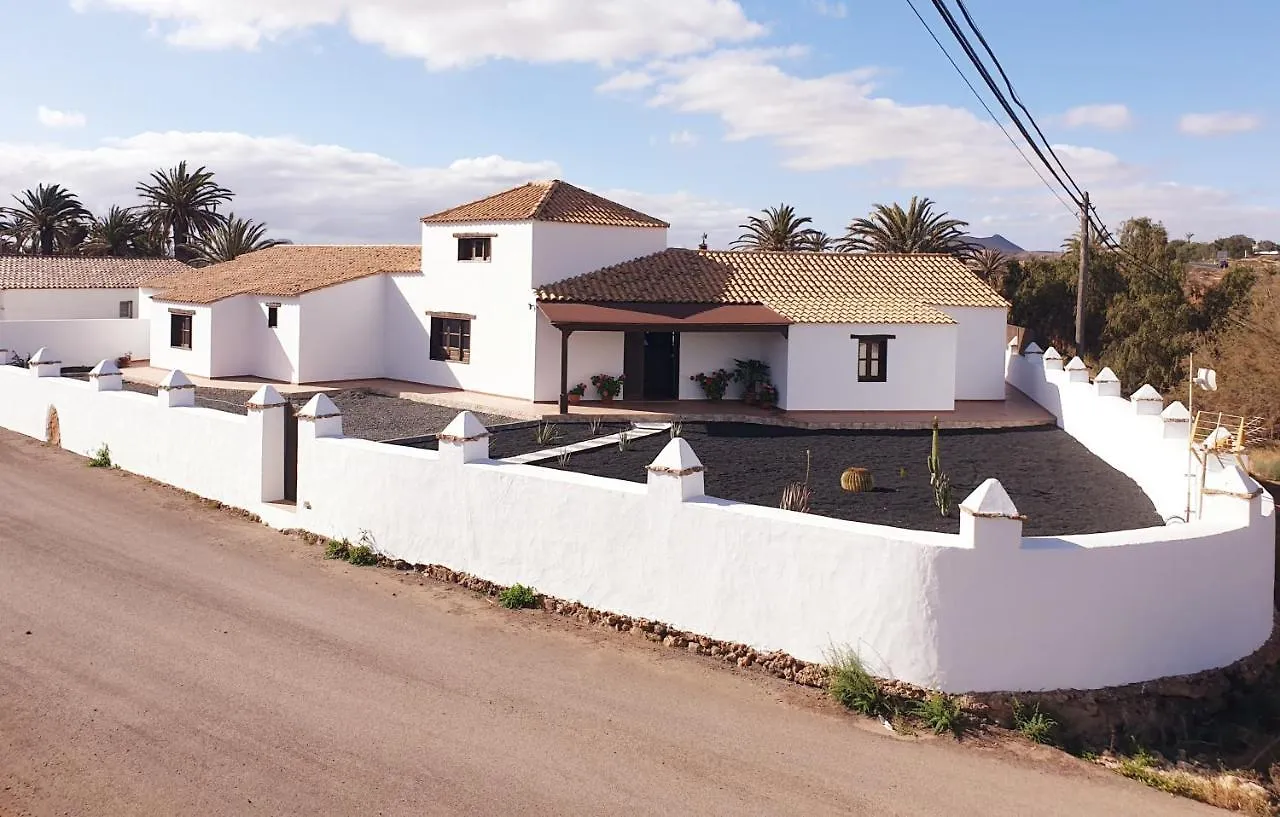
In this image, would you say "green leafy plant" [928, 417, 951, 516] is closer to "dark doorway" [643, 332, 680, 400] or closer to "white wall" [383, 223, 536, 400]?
"dark doorway" [643, 332, 680, 400]

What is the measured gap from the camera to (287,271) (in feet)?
103

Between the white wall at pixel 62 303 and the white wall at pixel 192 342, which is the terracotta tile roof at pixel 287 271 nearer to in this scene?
the white wall at pixel 192 342

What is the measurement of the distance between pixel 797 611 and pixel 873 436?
12.9m

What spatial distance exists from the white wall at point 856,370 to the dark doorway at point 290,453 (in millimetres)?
12460

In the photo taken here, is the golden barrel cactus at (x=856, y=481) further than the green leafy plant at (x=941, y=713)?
Yes

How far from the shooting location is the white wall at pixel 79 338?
3231cm

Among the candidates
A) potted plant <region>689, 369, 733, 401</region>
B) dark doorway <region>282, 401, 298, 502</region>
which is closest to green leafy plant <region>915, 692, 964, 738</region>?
dark doorway <region>282, 401, 298, 502</region>

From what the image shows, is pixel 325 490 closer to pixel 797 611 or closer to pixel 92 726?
pixel 92 726

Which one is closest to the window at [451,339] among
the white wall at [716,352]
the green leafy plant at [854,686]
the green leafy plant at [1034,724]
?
the white wall at [716,352]

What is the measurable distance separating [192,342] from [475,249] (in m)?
9.70

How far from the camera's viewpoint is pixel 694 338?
25672 millimetres

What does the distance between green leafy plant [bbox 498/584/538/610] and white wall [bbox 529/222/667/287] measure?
46.8 ft

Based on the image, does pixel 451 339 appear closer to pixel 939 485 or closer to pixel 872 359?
pixel 872 359

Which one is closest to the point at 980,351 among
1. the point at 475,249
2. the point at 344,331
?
the point at 475,249
